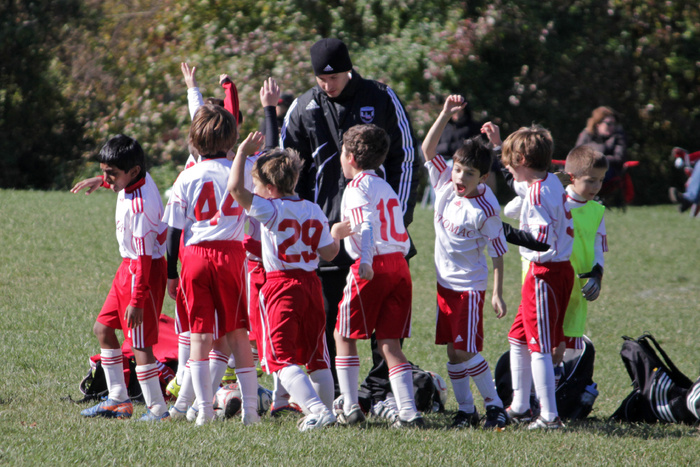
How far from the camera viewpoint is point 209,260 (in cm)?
435

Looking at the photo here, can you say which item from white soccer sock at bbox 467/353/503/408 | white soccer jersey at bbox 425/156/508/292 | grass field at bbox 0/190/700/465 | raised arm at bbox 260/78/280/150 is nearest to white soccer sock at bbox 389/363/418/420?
grass field at bbox 0/190/700/465

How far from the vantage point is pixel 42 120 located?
1730cm

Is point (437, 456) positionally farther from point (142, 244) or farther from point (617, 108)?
point (617, 108)

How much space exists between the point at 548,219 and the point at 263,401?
1990mm

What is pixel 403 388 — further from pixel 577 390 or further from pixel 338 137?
pixel 338 137

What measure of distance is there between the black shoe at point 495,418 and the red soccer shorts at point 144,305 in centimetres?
188

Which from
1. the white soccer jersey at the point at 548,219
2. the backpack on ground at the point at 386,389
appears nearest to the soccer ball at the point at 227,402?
the backpack on ground at the point at 386,389

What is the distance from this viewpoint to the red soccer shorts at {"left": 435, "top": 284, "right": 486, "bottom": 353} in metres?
4.43

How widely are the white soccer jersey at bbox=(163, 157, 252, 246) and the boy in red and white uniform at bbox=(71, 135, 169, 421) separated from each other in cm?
19

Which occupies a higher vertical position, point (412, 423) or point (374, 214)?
point (374, 214)

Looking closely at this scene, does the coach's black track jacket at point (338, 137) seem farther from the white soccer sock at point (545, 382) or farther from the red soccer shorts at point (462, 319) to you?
the white soccer sock at point (545, 382)

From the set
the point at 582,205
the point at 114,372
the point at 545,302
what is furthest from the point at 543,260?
the point at 114,372

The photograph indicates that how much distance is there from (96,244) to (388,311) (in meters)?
6.22

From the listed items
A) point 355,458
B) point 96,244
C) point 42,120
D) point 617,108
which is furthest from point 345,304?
point 617,108
